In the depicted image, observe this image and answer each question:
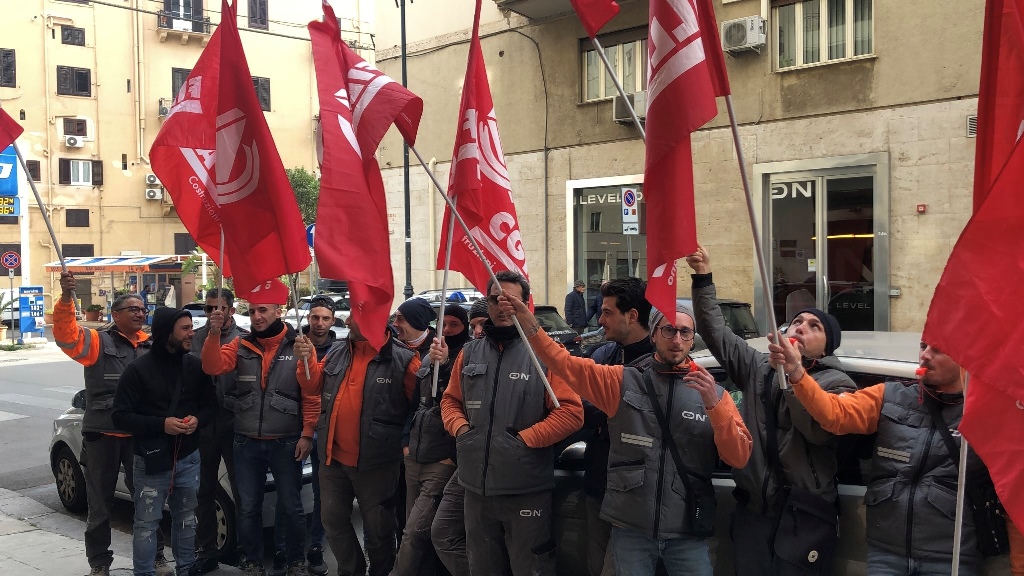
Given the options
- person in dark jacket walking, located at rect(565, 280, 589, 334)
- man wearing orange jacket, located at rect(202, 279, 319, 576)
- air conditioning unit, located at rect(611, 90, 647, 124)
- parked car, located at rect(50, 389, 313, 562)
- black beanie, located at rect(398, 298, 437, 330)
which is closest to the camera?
man wearing orange jacket, located at rect(202, 279, 319, 576)

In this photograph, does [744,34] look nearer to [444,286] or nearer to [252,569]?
[444,286]

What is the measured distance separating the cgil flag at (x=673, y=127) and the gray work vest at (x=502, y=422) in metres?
1.14

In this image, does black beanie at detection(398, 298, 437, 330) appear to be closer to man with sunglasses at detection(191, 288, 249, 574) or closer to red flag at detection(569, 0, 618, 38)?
man with sunglasses at detection(191, 288, 249, 574)

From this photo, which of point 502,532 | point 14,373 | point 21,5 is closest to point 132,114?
point 21,5

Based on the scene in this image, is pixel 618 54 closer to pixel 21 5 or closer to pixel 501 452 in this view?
pixel 501 452

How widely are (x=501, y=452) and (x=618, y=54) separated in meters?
16.1

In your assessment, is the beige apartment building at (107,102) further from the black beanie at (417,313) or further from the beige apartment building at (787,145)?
the black beanie at (417,313)

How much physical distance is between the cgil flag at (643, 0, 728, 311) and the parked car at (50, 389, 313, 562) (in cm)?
396

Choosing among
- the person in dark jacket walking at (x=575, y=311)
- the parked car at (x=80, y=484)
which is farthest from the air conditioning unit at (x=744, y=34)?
the parked car at (x=80, y=484)

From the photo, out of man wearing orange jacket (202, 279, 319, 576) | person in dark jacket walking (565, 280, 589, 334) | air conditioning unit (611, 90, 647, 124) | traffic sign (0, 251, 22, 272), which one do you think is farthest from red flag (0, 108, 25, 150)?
traffic sign (0, 251, 22, 272)

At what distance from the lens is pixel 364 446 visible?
5.41 m

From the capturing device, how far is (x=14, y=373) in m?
20.8

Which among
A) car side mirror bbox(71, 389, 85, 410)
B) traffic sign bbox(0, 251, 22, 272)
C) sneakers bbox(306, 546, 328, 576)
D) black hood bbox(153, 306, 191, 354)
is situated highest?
traffic sign bbox(0, 251, 22, 272)

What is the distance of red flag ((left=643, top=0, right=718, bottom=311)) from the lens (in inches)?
143
